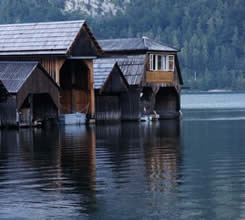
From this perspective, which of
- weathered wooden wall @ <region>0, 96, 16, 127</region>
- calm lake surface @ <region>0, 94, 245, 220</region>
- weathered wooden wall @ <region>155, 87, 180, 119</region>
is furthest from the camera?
weathered wooden wall @ <region>155, 87, 180, 119</region>

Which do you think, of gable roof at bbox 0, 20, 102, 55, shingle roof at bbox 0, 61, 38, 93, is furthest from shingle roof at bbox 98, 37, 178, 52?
shingle roof at bbox 0, 61, 38, 93

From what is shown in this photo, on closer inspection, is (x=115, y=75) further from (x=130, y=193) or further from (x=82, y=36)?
(x=130, y=193)

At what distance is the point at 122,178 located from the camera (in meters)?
28.8

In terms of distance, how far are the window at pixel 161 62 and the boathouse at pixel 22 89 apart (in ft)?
45.5

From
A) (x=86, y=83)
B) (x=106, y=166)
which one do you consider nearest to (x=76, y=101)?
(x=86, y=83)

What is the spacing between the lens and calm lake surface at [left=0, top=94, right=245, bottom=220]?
2306 centimetres

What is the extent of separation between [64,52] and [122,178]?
34562 mm

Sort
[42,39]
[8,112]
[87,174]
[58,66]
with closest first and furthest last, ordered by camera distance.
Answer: [87,174]
[8,112]
[58,66]
[42,39]

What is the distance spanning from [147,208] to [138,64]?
167ft

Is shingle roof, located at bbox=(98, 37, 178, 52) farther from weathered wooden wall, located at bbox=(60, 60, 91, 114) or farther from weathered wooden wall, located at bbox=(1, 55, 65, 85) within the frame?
weathered wooden wall, located at bbox=(1, 55, 65, 85)

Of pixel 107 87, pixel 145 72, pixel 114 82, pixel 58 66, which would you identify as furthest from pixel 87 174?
pixel 145 72

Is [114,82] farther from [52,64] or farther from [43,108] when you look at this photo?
[43,108]

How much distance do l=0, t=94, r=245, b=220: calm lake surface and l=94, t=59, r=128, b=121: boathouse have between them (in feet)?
65.5

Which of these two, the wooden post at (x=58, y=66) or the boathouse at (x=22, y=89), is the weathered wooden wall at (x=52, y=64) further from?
the boathouse at (x=22, y=89)
